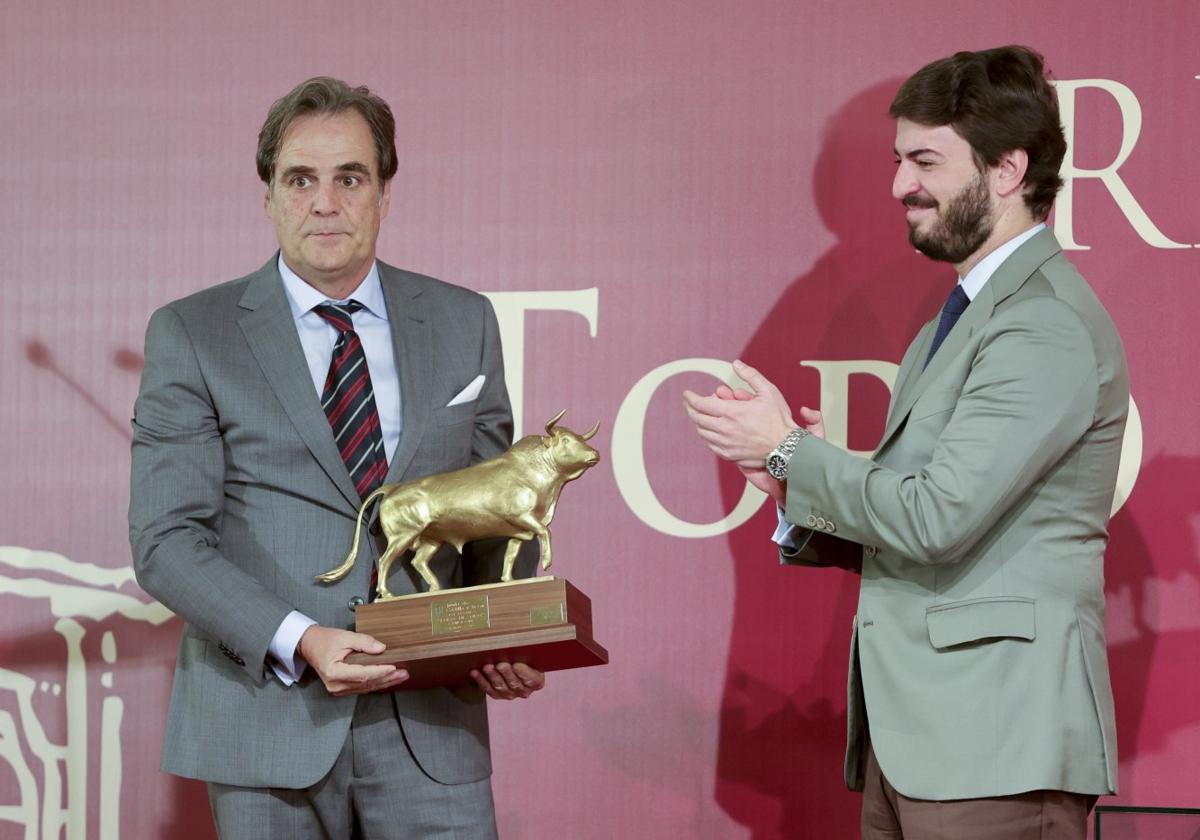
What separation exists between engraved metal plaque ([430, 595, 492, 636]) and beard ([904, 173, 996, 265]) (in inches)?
33.2

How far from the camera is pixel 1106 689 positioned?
1.95 metres

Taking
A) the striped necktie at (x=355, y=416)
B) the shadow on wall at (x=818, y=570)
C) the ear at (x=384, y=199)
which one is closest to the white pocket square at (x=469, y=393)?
the striped necktie at (x=355, y=416)

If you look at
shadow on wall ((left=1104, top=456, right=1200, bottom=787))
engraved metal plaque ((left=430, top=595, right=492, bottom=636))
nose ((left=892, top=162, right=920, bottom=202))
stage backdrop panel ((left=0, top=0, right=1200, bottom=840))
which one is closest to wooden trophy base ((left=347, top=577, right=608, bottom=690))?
engraved metal plaque ((left=430, top=595, right=492, bottom=636))

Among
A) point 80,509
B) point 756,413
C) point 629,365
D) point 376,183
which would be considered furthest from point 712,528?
point 80,509

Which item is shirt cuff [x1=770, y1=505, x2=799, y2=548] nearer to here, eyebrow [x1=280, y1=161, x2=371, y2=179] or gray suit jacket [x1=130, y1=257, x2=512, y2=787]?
gray suit jacket [x1=130, y1=257, x2=512, y2=787]

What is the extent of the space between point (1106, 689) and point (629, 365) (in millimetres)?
1347

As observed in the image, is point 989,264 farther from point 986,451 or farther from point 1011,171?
point 986,451

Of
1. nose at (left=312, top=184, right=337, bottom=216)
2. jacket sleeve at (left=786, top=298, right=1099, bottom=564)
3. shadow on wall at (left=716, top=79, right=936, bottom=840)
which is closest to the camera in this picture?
jacket sleeve at (left=786, top=298, right=1099, bottom=564)

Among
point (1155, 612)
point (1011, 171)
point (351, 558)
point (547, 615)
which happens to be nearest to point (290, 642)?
point (351, 558)

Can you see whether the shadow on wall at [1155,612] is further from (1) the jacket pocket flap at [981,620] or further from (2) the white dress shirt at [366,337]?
(2) the white dress shirt at [366,337]

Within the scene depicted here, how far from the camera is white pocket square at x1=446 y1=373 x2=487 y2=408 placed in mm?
2098

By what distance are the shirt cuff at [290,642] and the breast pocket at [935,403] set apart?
2.97 feet

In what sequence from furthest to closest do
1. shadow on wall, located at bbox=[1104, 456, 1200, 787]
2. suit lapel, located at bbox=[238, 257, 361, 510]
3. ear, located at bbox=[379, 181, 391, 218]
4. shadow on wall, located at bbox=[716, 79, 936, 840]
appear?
1. shadow on wall, located at bbox=[716, 79, 936, 840]
2. shadow on wall, located at bbox=[1104, 456, 1200, 787]
3. ear, located at bbox=[379, 181, 391, 218]
4. suit lapel, located at bbox=[238, 257, 361, 510]

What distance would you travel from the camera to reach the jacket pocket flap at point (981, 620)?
1.89 metres
